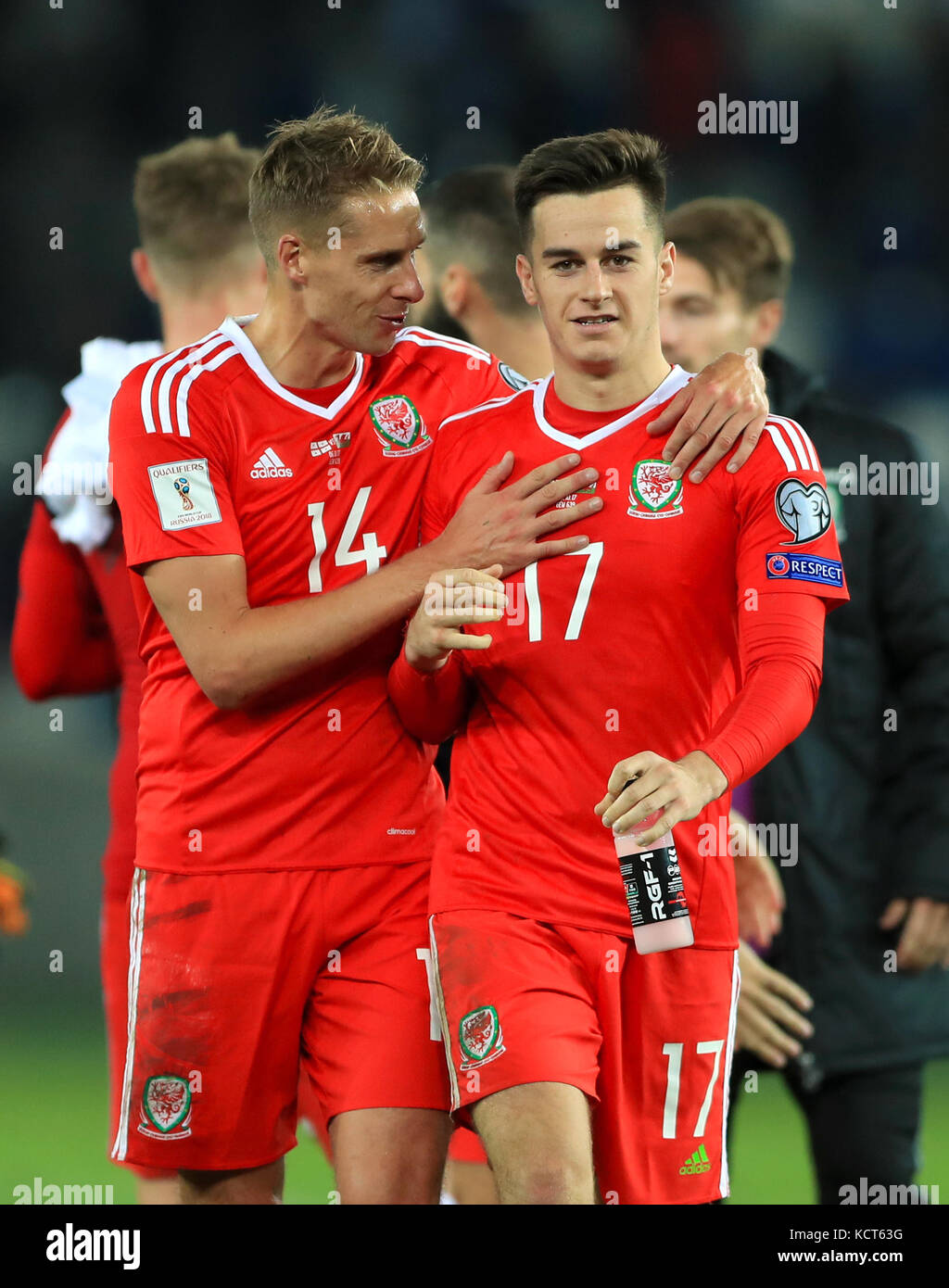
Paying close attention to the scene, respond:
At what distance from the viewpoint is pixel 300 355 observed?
134 inches

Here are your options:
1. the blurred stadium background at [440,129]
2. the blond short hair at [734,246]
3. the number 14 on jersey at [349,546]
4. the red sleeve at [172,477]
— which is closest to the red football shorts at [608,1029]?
the number 14 on jersey at [349,546]

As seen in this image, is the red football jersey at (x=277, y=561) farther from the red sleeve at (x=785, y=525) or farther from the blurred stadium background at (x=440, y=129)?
the blurred stadium background at (x=440, y=129)

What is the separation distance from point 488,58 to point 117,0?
1807mm

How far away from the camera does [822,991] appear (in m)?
4.62

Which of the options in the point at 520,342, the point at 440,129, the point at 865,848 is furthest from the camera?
the point at 440,129

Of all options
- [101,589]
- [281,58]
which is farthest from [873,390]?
[101,589]

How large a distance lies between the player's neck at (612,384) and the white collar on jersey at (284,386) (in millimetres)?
464

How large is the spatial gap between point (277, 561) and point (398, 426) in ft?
1.17

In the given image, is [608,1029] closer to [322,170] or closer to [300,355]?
[300,355]

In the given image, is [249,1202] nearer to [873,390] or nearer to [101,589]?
[101,589]

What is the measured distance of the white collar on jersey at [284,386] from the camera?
133 inches

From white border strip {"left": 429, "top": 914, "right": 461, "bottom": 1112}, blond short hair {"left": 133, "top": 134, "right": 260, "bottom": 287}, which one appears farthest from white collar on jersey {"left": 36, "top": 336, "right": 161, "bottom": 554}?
white border strip {"left": 429, "top": 914, "right": 461, "bottom": 1112}

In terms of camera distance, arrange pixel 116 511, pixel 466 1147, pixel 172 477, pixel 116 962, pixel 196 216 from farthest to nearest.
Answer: pixel 196 216, pixel 116 962, pixel 116 511, pixel 466 1147, pixel 172 477

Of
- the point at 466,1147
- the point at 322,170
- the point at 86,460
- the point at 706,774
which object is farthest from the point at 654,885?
the point at 86,460
